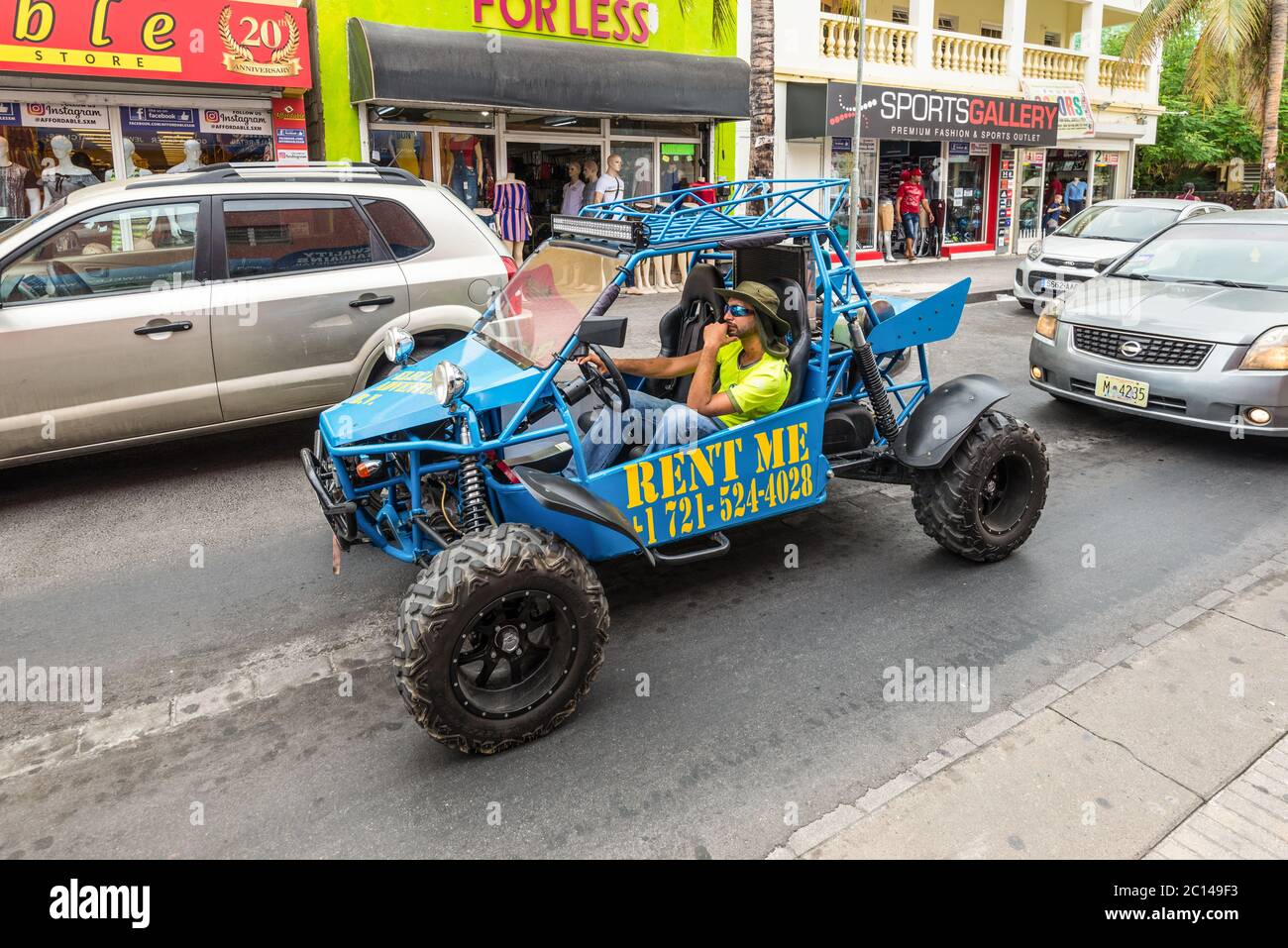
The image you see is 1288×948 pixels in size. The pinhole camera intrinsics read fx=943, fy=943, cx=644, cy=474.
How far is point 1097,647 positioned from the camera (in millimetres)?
4246

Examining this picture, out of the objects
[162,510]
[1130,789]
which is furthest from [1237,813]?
[162,510]

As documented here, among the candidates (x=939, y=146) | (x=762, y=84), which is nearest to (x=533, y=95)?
(x=762, y=84)

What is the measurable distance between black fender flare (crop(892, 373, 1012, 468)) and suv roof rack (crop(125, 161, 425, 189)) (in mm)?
4367

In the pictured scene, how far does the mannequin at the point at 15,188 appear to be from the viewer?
11.4m

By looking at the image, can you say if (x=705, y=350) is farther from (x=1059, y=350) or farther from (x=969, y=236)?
(x=969, y=236)

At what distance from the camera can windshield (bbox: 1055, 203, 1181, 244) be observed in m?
13.7

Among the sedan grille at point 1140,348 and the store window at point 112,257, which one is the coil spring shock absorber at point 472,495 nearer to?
the store window at point 112,257

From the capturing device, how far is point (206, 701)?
3.94m

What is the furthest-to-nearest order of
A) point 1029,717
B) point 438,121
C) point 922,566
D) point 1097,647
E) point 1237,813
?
point 438,121
point 922,566
point 1097,647
point 1029,717
point 1237,813

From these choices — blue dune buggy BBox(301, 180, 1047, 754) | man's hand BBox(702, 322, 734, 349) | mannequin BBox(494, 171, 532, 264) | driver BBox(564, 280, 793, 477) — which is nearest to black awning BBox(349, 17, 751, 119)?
mannequin BBox(494, 171, 532, 264)

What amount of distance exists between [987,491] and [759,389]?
163 cm

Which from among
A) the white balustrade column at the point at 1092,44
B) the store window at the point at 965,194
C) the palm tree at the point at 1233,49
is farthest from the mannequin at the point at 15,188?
the white balustrade column at the point at 1092,44

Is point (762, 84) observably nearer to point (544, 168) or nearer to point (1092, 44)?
point (544, 168)
